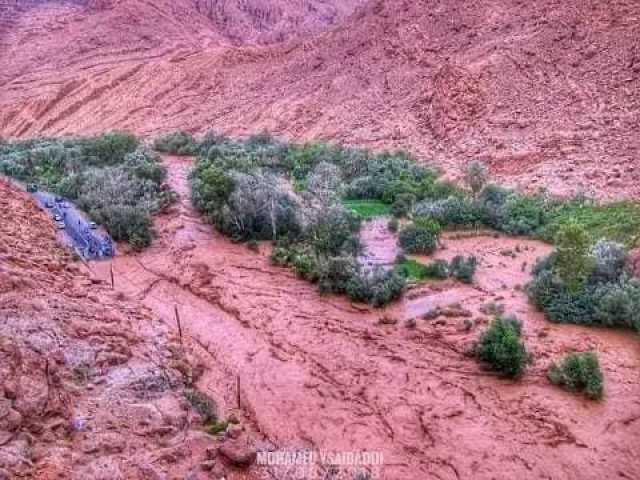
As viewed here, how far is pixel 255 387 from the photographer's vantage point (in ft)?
29.0

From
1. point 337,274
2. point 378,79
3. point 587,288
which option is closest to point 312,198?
point 337,274

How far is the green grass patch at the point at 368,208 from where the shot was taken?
15.9 metres

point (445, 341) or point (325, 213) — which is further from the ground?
point (325, 213)

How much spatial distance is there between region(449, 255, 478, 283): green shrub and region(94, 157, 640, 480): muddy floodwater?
0.72 feet

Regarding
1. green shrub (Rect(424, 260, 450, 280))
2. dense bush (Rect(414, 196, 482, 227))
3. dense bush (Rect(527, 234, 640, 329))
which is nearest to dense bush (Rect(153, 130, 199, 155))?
dense bush (Rect(414, 196, 482, 227))

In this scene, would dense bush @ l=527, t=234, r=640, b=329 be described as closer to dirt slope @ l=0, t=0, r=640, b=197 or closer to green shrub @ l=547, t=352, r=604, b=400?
green shrub @ l=547, t=352, r=604, b=400

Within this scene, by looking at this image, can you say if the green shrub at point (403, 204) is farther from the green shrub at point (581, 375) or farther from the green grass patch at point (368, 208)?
the green shrub at point (581, 375)

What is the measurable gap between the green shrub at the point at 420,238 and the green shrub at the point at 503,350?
388cm

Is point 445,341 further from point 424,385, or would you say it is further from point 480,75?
point 480,75

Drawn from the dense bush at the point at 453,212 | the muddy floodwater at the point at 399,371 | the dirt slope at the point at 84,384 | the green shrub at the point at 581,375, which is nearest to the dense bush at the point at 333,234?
the muddy floodwater at the point at 399,371

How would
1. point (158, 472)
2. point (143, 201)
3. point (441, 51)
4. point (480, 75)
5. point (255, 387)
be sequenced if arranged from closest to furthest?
point (158, 472)
point (255, 387)
point (143, 201)
point (480, 75)
point (441, 51)

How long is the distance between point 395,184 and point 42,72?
752 inches

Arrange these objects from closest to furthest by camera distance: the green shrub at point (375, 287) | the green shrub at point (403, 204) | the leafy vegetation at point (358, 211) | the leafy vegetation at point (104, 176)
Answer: the green shrub at point (375, 287) → the leafy vegetation at point (358, 211) → the leafy vegetation at point (104, 176) → the green shrub at point (403, 204)

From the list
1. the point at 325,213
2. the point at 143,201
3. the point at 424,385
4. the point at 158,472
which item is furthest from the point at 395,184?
the point at 158,472
